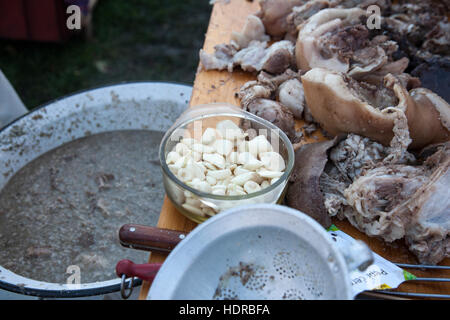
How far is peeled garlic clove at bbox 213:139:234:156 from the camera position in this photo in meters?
1.17

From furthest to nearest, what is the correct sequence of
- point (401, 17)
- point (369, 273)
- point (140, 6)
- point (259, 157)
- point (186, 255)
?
point (140, 6) < point (401, 17) < point (259, 157) < point (369, 273) < point (186, 255)

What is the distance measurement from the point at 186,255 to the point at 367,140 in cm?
70

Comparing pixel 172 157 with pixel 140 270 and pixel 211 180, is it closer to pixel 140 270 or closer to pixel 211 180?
pixel 211 180

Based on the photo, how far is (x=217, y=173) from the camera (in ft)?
3.59

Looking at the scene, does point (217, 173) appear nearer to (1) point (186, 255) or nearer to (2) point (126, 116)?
(1) point (186, 255)

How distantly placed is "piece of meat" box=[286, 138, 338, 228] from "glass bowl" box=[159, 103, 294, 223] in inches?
2.6

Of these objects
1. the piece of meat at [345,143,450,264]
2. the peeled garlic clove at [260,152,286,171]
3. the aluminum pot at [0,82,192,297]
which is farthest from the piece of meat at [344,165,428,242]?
the aluminum pot at [0,82,192,297]

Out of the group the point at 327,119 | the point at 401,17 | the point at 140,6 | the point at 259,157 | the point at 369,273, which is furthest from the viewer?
the point at 140,6

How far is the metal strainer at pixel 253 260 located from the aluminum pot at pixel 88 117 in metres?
1.01

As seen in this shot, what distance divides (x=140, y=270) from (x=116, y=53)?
105 inches

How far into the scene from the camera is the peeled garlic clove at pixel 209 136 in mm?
1203

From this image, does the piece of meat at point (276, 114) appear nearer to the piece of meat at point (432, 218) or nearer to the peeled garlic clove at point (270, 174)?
the peeled garlic clove at point (270, 174)

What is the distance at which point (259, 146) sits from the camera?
1175 millimetres
